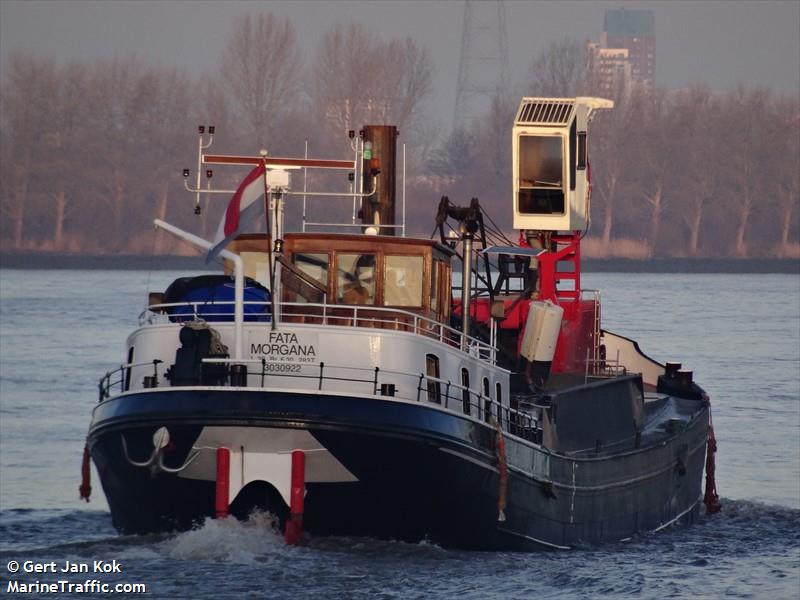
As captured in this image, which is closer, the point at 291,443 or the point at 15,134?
the point at 291,443

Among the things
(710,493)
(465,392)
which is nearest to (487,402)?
(465,392)

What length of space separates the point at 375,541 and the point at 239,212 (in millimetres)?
4682

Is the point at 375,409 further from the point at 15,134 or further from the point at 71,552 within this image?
the point at 15,134

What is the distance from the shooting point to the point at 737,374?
167ft

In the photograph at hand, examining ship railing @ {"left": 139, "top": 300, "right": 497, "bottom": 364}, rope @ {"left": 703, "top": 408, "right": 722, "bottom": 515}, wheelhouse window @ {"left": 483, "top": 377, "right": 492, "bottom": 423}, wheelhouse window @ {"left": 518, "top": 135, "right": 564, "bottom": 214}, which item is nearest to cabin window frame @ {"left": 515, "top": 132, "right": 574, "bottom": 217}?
wheelhouse window @ {"left": 518, "top": 135, "right": 564, "bottom": 214}

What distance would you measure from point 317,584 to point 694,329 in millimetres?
45799

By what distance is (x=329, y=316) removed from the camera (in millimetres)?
22016

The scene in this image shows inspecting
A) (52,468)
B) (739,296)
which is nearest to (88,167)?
(739,296)

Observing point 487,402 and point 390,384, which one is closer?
point 390,384

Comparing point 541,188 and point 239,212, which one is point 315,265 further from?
point 541,188

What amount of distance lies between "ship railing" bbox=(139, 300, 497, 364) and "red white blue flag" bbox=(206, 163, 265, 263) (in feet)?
3.41

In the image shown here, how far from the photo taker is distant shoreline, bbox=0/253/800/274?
104 metres

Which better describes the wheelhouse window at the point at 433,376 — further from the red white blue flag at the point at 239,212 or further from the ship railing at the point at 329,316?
the red white blue flag at the point at 239,212

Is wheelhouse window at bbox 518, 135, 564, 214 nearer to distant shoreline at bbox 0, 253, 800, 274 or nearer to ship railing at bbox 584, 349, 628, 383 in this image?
ship railing at bbox 584, 349, 628, 383
